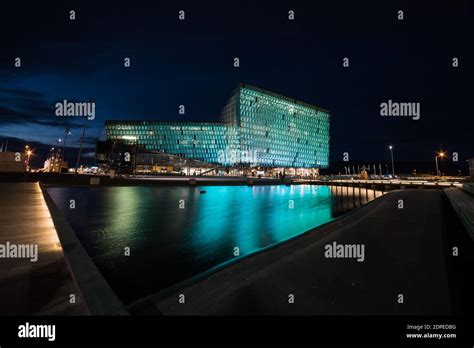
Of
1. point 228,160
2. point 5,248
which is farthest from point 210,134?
point 5,248

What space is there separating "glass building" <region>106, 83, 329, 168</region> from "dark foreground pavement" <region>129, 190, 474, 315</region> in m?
103

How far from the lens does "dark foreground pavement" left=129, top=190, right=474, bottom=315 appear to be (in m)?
3.37

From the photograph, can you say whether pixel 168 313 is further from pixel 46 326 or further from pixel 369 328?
pixel 369 328

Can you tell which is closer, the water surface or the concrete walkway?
the concrete walkway

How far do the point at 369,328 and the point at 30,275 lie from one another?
566cm

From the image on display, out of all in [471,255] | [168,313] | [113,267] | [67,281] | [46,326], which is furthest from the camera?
[113,267]

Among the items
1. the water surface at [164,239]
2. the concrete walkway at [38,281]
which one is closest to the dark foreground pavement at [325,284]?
the concrete walkway at [38,281]

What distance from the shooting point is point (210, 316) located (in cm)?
326

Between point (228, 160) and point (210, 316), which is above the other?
point (228, 160)
